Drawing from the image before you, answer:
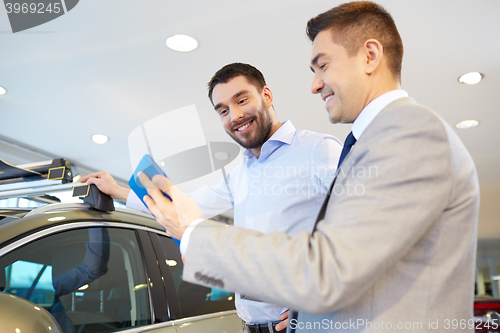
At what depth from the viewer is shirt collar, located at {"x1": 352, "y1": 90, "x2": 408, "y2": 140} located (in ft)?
3.00

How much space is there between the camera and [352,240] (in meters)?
0.69

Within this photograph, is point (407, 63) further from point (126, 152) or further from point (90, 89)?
point (126, 152)

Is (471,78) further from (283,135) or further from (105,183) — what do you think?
(105,183)

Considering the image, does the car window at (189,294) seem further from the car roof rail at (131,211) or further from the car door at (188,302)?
the car roof rail at (131,211)

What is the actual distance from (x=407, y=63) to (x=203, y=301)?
273cm

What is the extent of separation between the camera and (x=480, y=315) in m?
3.57

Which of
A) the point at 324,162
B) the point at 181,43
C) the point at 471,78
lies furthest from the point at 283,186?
the point at 471,78

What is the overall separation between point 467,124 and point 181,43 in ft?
12.3

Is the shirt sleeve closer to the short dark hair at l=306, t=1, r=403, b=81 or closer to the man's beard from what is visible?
the man's beard

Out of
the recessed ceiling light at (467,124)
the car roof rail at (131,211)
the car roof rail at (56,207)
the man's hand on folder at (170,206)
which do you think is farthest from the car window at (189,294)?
the recessed ceiling light at (467,124)

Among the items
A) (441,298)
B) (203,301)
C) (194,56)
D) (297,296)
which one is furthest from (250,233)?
(194,56)

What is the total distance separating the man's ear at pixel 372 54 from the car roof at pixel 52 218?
1.20 m

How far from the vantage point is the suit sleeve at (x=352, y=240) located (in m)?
0.68

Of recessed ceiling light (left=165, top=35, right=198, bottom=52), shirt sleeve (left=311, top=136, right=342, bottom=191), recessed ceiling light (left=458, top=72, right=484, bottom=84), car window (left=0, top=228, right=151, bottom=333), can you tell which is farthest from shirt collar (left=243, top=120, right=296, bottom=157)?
recessed ceiling light (left=458, top=72, right=484, bottom=84)
